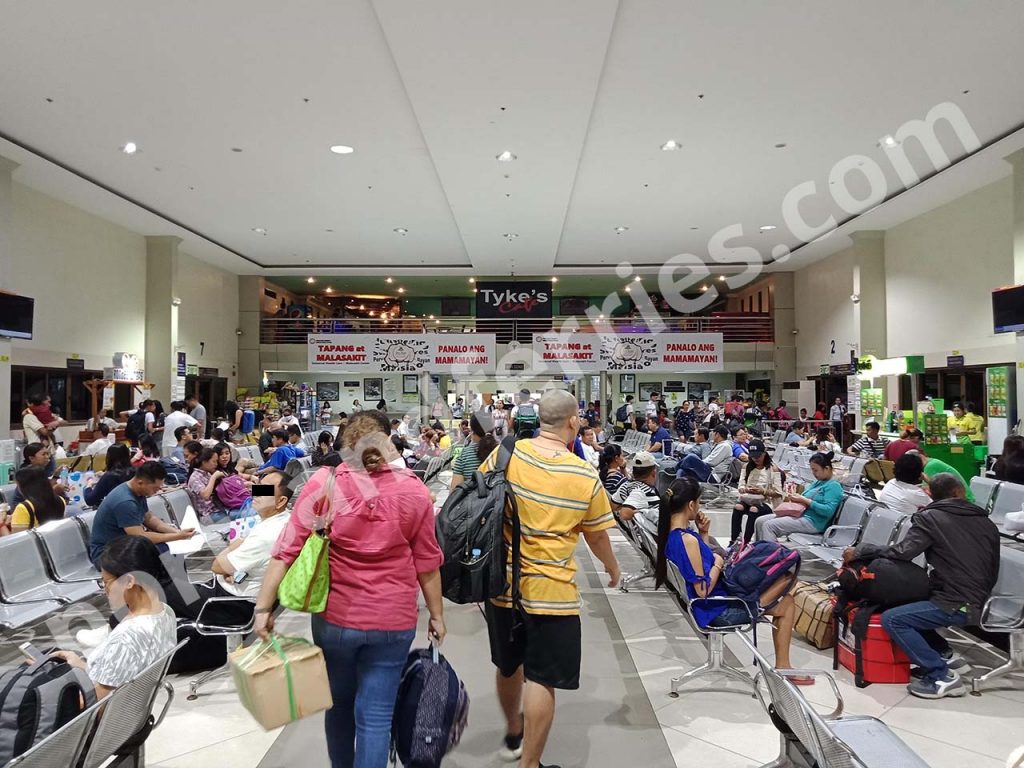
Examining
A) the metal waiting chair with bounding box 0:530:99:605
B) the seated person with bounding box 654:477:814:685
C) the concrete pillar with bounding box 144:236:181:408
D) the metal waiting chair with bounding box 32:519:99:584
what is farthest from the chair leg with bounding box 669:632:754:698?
the concrete pillar with bounding box 144:236:181:408

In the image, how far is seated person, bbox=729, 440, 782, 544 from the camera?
616cm

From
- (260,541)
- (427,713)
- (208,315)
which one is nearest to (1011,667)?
(427,713)

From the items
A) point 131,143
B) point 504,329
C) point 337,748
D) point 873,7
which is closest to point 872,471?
point 873,7

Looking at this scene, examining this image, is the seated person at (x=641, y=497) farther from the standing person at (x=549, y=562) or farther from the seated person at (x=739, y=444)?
the seated person at (x=739, y=444)

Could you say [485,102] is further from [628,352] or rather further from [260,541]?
[628,352]

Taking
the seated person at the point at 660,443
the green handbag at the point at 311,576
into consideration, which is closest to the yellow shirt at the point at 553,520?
the green handbag at the point at 311,576

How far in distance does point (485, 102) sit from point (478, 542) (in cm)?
735

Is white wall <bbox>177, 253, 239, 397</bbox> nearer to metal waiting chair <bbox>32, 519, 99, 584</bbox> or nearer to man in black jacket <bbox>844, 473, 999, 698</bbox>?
metal waiting chair <bbox>32, 519, 99, 584</bbox>

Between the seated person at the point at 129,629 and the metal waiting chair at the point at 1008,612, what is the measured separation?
13.2 ft

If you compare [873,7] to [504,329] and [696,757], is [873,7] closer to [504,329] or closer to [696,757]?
[696,757]

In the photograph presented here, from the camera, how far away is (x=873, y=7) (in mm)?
6449

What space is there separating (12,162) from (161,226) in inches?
178

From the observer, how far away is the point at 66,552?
4.58 m

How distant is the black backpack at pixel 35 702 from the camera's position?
1828mm
